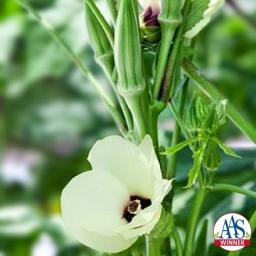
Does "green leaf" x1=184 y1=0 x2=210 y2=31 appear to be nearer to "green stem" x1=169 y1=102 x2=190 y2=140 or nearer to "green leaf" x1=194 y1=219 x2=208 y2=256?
"green stem" x1=169 y1=102 x2=190 y2=140

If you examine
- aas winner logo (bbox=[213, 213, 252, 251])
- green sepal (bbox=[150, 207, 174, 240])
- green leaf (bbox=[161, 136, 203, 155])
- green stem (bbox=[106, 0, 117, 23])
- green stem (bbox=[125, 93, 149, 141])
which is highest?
green stem (bbox=[106, 0, 117, 23])

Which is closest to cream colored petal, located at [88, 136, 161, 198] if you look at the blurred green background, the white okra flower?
the white okra flower

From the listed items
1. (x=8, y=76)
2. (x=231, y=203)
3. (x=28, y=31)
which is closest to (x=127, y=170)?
(x=231, y=203)

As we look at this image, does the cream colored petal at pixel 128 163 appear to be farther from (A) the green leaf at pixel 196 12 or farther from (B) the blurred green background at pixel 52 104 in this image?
(B) the blurred green background at pixel 52 104

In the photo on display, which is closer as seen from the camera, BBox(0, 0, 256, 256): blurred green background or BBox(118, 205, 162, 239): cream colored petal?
BBox(118, 205, 162, 239): cream colored petal

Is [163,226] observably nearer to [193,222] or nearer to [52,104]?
[193,222]

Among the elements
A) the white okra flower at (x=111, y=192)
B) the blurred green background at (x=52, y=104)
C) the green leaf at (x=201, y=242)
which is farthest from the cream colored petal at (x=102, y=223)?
the blurred green background at (x=52, y=104)
